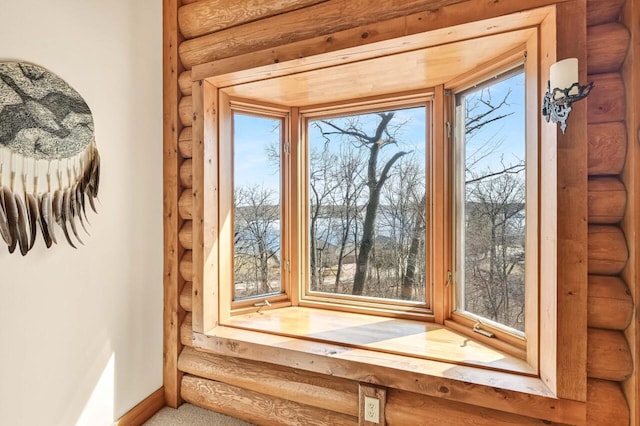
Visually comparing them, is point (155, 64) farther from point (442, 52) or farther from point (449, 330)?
point (449, 330)

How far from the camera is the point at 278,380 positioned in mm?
1561

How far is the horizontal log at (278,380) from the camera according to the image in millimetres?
1438

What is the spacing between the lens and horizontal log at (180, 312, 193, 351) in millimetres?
1763

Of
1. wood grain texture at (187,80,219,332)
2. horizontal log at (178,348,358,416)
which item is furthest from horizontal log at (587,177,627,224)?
wood grain texture at (187,80,219,332)

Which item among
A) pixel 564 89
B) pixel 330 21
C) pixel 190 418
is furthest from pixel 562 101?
pixel 190 418

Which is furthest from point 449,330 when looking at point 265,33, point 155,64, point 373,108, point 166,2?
point 166,2

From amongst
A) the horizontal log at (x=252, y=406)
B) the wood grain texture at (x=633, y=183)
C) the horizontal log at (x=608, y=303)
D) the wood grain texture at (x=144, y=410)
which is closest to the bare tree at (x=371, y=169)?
the horizontal log at (x=252, y=406)

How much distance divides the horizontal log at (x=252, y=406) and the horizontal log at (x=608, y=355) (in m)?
1.01

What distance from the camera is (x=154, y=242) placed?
1.75 meters

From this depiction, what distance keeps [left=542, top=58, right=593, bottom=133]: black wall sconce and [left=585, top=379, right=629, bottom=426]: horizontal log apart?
3.17 feet

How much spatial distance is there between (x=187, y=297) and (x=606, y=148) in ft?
6.96

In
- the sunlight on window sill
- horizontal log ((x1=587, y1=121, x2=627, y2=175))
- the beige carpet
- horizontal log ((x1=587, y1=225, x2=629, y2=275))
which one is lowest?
the beige carpet

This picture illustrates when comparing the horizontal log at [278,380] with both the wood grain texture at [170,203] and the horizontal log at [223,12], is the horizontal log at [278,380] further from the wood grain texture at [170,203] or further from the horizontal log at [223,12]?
the horizontal log at [223,12]

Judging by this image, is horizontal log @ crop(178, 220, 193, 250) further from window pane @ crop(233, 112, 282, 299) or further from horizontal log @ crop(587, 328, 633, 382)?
horizontal log @ crop(587, 328, 633, 382)
